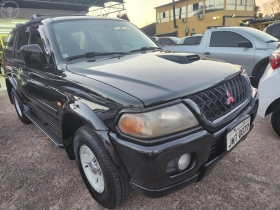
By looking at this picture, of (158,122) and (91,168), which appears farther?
(91,168)

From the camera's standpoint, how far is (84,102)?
1.76 metres

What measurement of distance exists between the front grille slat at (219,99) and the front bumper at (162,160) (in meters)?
0.15

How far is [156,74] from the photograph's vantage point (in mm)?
1773

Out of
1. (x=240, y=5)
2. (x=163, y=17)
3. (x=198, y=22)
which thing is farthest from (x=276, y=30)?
(x=163, y=17)

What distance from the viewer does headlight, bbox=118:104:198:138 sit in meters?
1.42

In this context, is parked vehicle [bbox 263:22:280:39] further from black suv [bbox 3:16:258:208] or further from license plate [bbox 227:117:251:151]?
license plate [bbox 227:117:251:151]

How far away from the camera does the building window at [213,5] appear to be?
26044mm

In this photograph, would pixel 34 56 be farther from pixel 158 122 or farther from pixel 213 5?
pixel 213 5

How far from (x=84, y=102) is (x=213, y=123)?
1.00 meters

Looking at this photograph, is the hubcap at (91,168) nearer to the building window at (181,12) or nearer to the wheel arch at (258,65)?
the wheel arch at (258,65)

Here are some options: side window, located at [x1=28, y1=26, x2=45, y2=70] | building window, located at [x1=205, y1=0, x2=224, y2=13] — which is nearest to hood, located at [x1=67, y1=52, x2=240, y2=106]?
side window, located at [x1=28, y1=26, x2=45, y2=70]

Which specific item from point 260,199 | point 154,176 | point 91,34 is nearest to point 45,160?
point 91,34

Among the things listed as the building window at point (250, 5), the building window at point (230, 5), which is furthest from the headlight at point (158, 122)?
the building window at point (250, 5)

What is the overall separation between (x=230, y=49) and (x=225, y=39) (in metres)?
0.36
